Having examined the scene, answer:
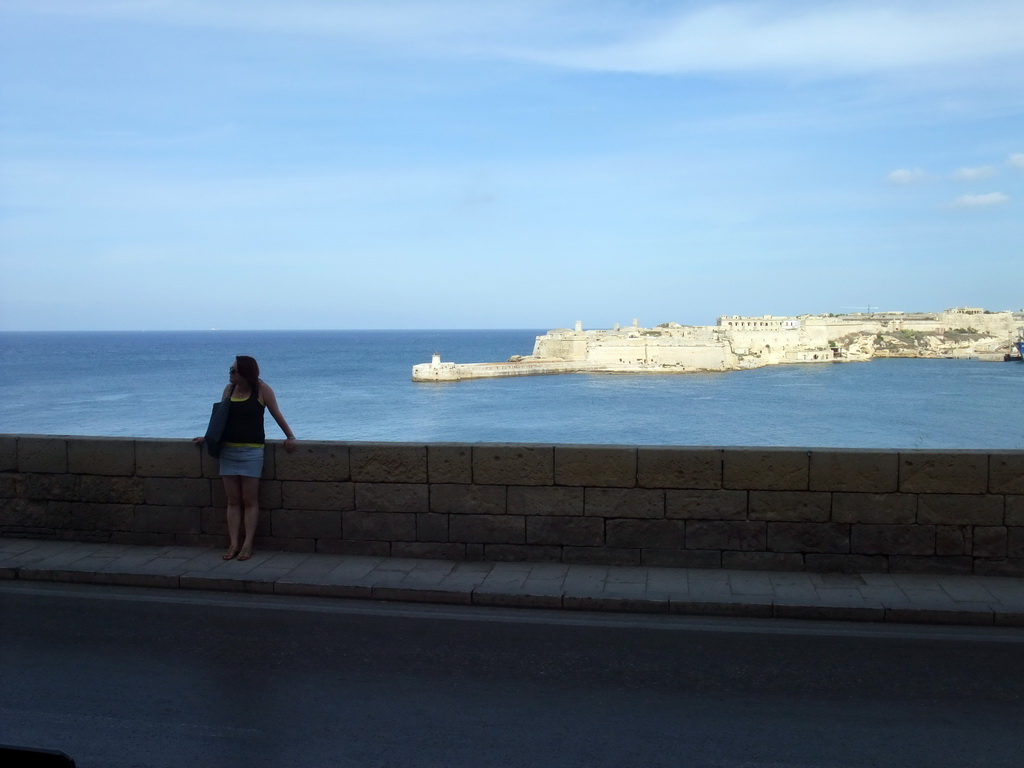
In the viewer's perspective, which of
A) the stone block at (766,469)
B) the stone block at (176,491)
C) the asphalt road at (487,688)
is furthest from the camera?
the stone block at (176,491)

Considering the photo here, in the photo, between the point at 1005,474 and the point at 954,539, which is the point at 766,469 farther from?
the point at 1005,474

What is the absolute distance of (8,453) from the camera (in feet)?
25.0

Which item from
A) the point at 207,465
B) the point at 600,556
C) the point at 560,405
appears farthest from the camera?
the point at 560,405

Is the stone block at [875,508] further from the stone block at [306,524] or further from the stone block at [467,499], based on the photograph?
the stone block at [306,524]

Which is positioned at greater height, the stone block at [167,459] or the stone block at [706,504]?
the stone block at [167,459]

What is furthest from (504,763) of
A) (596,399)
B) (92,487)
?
(596,399)

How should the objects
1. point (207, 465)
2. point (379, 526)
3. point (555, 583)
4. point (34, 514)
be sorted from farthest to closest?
point (34, 514), point (207, 465), point (379, 526), point (555, 583)

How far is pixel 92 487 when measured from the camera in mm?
7473

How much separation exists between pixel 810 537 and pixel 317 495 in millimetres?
3758

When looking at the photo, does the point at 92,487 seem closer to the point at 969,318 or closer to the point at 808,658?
the point at 808,658

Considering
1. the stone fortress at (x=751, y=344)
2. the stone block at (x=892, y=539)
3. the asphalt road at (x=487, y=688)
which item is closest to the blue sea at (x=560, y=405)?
the stone fortress at (x=751, y=344)

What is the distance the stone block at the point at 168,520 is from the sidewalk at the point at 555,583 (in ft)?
0.65

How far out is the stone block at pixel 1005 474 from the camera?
6273mm

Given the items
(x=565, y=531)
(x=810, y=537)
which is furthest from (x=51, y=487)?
(x=810, y=537)
